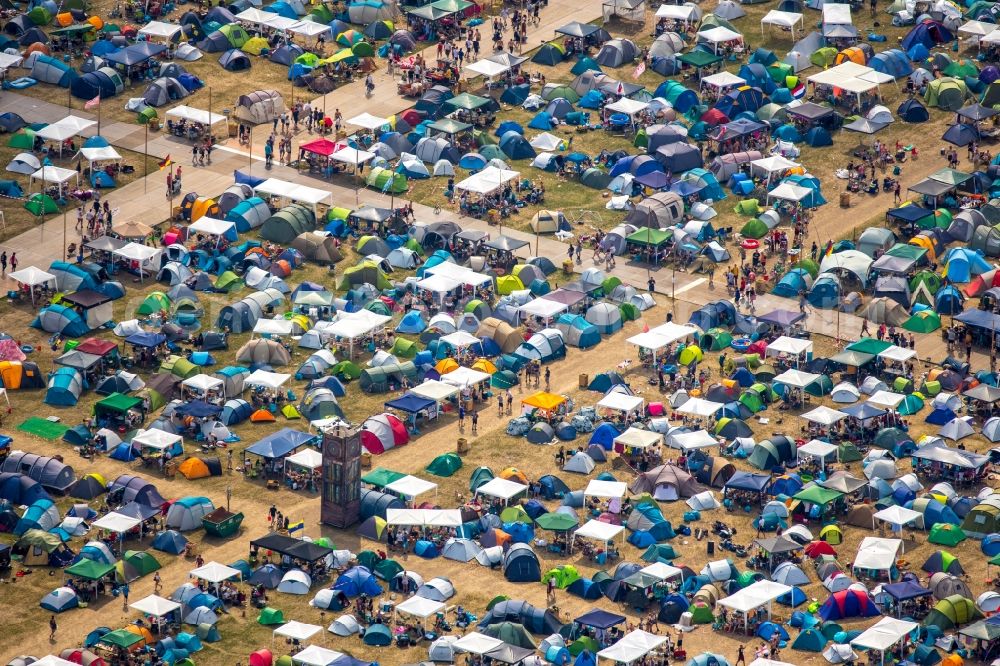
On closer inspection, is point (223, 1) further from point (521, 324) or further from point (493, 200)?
point (521, 324)

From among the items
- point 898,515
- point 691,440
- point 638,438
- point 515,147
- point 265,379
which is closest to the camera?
point 898,515

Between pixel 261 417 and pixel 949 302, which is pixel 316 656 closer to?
pixel 261 417

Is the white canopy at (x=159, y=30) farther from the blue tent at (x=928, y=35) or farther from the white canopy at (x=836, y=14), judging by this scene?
the blue tent at (x=928, y=35)

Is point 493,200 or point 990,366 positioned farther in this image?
point 493,200

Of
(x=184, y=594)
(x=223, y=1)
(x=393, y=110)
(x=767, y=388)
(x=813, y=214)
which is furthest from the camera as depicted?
(x=223, y=1)

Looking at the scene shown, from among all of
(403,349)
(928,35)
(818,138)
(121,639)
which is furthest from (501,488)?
(928,35)

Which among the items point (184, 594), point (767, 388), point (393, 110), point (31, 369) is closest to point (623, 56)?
point (393, 110)

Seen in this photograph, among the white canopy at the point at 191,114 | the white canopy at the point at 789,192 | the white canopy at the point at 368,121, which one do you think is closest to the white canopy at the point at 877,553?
the white canopy at the point at 789,192
